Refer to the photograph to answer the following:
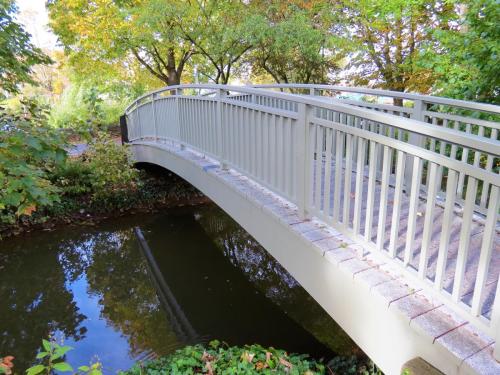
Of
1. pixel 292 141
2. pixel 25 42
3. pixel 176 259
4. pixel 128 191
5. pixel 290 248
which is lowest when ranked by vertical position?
pixel 176 259

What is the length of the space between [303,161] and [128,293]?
413 cm

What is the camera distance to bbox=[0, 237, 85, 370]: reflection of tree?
15.6ft

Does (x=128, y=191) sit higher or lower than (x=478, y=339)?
lower

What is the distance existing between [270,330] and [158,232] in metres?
4.11

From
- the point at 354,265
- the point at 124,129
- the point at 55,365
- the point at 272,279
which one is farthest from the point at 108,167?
the point at 354,265

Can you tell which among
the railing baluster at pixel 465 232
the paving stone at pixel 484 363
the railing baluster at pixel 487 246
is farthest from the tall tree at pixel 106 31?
the paving stone at pixel 484 363

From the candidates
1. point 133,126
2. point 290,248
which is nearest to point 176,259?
point 133,126

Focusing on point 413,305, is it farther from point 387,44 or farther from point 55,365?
point 387,44

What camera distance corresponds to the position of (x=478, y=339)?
1.81 metres

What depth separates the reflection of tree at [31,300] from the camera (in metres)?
4.77

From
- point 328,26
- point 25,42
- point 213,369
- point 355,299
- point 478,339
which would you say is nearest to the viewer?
point 478,339

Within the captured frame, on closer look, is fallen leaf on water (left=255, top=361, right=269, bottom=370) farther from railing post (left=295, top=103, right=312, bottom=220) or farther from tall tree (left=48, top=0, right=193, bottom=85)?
tall tree (left=48, top=0, right=193, bottom=85)

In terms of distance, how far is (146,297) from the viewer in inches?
227

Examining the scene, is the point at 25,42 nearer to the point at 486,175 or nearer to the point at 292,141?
the point at 292,141
